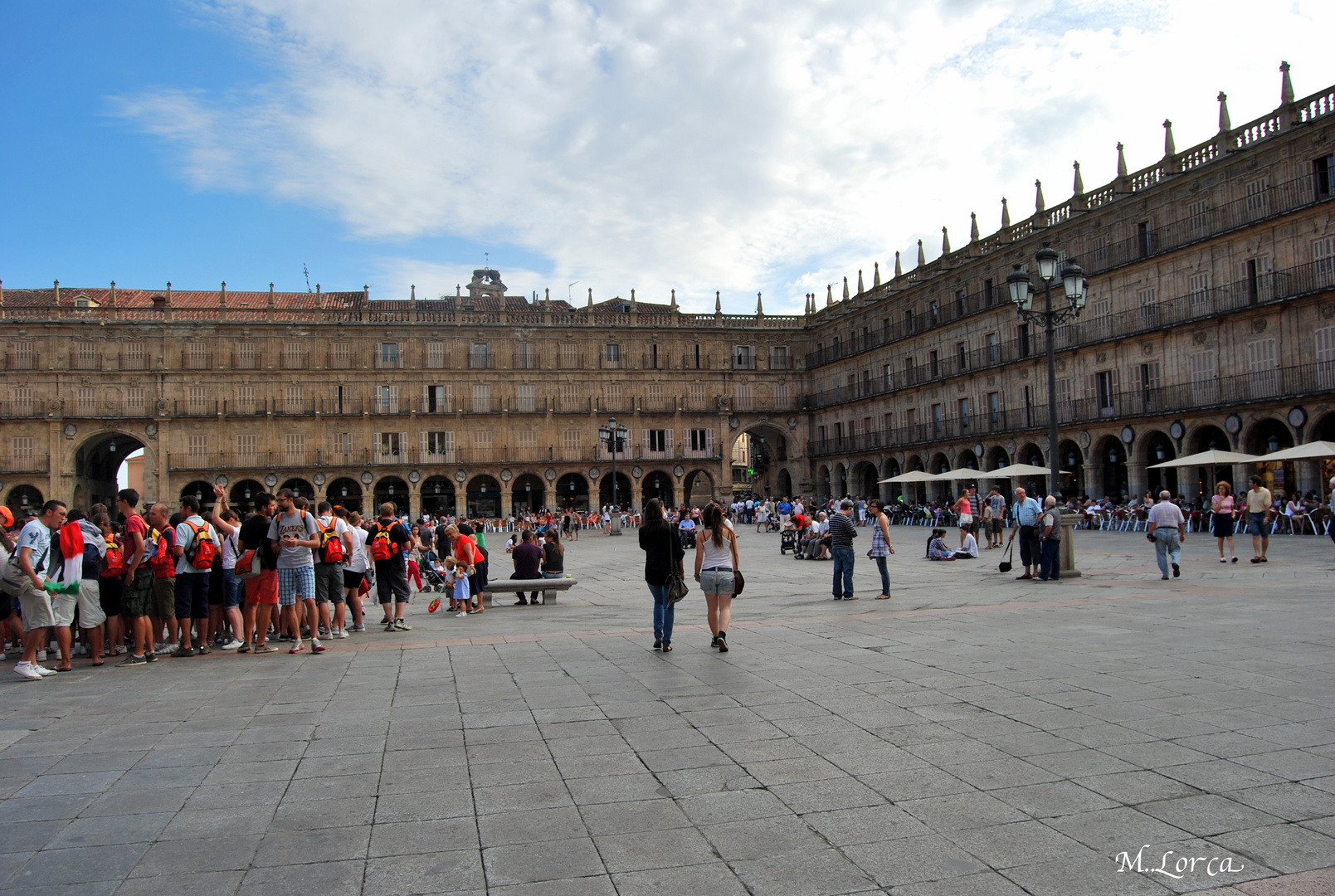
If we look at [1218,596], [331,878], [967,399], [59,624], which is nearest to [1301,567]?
[1218,596]

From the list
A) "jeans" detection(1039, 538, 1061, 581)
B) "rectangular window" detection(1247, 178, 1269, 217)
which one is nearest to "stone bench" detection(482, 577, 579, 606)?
"jeans" detection(1039, 538, 1061, 581)

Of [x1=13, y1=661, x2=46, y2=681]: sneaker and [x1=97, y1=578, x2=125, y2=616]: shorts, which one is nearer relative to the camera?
[x1=13, y1=661, x2=46, y2=681]: sneaker

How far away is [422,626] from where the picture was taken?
10438 millimetres

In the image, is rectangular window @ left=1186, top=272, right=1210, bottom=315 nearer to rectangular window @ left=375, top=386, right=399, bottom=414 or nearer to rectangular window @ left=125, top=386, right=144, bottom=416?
rectangular window @ left=375, top=386, right=399, bottom=414

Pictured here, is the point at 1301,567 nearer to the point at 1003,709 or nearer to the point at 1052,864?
the point at 1003,709

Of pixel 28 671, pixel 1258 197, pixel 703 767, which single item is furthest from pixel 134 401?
pixel 703 767

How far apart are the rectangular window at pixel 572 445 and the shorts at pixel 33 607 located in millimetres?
39376

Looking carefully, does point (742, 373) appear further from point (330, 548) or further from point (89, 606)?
point (89, 606)

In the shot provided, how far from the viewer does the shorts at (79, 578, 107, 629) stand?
302 inches

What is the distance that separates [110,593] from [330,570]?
6.41ft

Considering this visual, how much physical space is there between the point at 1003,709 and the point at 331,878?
3772mm

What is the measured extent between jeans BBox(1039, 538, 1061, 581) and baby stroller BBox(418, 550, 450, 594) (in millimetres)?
8889

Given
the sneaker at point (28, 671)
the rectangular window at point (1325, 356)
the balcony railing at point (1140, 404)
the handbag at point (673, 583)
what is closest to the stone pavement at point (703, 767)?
the sneaker at point (28, 671)

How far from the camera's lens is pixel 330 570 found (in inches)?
364
